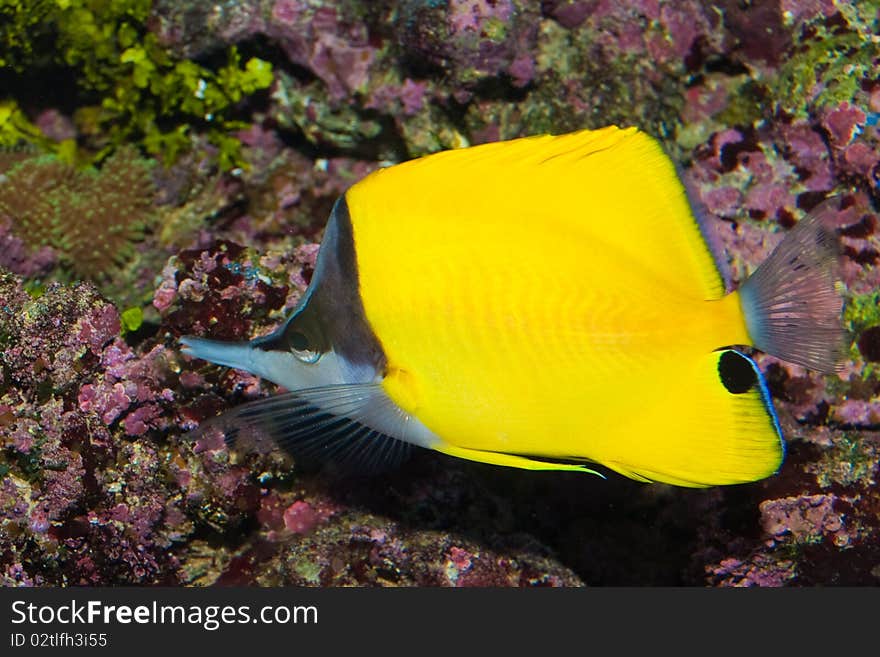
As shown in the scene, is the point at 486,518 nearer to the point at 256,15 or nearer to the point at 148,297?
the point at 148,297

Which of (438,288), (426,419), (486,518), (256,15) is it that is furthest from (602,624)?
(256,15)

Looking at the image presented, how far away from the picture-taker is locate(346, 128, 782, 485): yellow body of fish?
185 centimetres

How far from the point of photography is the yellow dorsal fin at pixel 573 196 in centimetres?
193

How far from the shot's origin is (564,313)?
6.03ft

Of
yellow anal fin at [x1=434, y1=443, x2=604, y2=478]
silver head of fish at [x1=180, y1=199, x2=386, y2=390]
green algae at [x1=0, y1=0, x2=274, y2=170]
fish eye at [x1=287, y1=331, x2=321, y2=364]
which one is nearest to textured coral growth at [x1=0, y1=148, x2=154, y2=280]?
green algae at [x1=0, y1=0, x2=274, y2=170]

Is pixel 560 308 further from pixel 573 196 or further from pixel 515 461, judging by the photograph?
pixel 515 461

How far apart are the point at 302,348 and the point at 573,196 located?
0.91 metres

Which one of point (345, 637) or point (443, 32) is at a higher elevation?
point (443, 32)

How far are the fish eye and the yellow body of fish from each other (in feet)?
0.84

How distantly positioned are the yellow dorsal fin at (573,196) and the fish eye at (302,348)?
1.35 feet

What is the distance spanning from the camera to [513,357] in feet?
6.13

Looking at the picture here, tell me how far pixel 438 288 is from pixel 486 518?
1.67 m

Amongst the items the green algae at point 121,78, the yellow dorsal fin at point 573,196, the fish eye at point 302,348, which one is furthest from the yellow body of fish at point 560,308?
the green algae at point 121,78

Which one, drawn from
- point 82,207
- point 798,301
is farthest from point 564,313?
point 82,207
